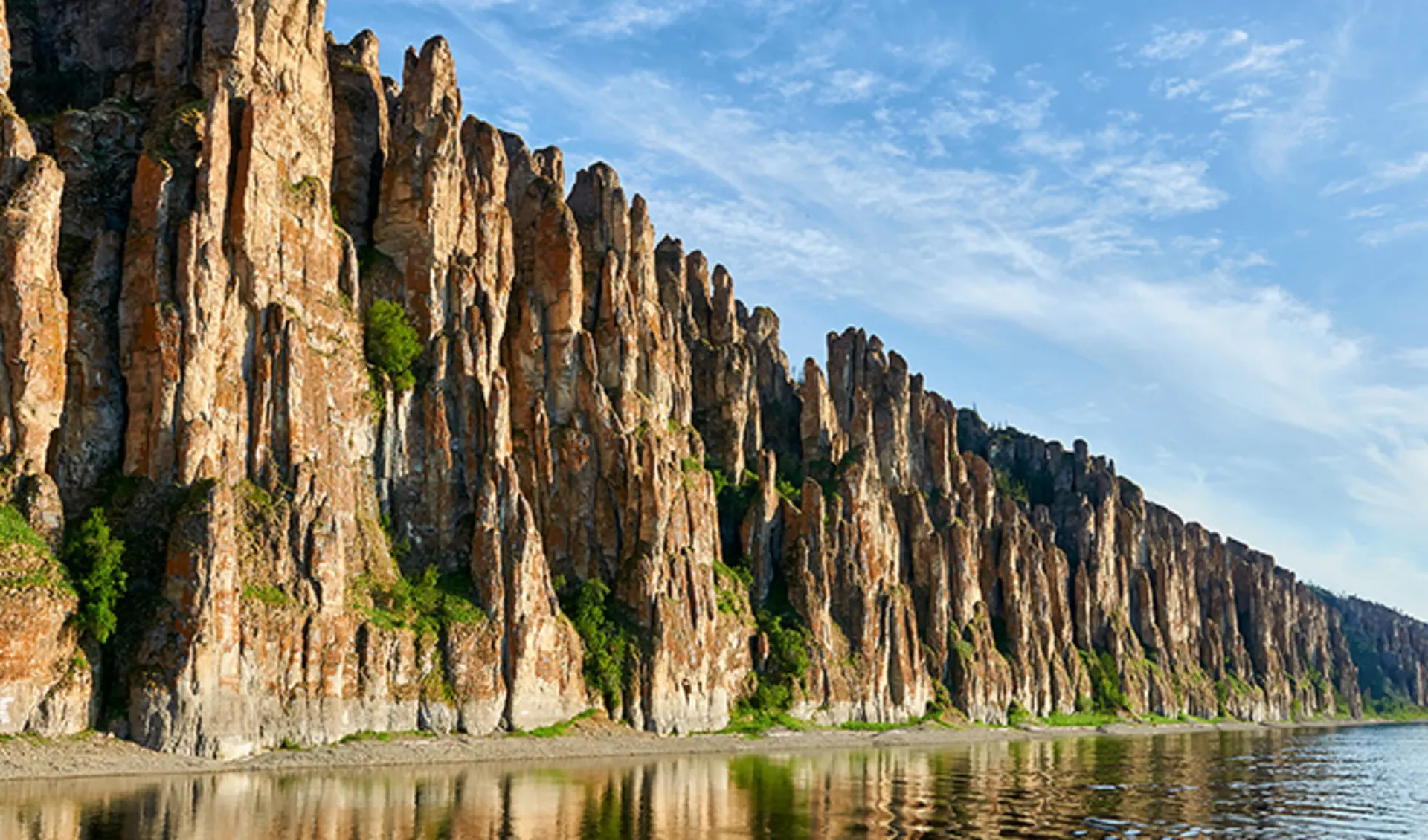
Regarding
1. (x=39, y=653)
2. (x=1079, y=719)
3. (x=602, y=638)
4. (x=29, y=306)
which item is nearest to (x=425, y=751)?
(x=39, y=653)

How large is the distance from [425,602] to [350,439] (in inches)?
552

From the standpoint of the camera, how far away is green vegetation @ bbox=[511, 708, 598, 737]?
3713 inches

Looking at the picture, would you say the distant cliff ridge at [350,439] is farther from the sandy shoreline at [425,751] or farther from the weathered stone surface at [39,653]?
the sandy shoreline at [425,751]

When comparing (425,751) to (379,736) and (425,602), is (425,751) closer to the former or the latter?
(379,736)

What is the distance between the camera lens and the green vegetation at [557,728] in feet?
309

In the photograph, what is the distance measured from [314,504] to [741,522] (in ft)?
217

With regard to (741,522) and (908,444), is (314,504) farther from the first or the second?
(908,444)

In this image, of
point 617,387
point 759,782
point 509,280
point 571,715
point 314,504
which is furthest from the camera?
point 617,387

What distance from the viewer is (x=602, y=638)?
108 metres

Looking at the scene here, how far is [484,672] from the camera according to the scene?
9281 cm

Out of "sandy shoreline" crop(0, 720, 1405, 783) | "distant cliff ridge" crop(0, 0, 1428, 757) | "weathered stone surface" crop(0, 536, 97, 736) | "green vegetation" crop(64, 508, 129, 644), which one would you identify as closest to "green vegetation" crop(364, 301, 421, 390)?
"distant cliff ridge" crop(0, 0, 1428, 757)

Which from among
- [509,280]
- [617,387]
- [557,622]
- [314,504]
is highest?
[509,280]

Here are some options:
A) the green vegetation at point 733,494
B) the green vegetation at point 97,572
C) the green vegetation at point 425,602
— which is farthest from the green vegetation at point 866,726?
the green vegetation at point 97,572

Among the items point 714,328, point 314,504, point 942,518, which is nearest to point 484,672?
point 314,504
